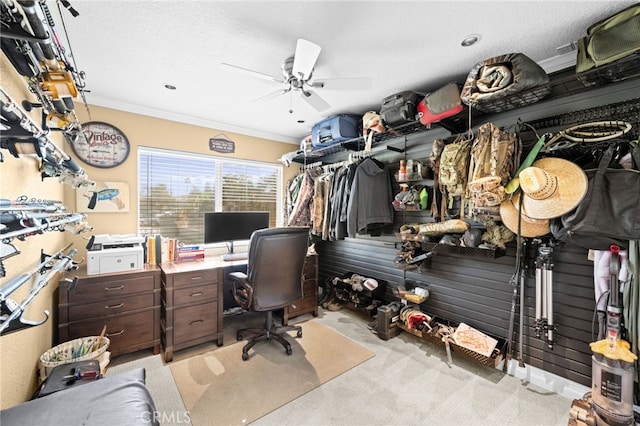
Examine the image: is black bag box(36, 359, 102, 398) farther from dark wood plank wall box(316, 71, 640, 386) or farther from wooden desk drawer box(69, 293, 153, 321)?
dark wood plank wall box(316, 71, 640, 386)

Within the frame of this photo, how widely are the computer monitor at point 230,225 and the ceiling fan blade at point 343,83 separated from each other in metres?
1.95

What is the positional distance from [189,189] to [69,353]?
202 cm

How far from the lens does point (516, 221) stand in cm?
186

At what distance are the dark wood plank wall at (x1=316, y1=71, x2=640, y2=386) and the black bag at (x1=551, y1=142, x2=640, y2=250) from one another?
1.28 feet

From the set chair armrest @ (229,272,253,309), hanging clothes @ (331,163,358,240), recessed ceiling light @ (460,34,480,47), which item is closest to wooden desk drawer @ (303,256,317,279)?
hanging clothes @ (331,163,358,240)

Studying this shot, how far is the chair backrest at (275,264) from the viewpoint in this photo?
87.2 inches

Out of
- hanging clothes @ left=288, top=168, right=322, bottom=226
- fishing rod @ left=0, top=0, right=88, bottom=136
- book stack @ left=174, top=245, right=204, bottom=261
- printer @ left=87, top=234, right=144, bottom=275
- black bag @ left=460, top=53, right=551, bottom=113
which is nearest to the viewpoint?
fishing rod @ left=0, top=0, right=88, bottom=136

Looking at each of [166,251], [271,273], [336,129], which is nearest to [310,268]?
[271,273]

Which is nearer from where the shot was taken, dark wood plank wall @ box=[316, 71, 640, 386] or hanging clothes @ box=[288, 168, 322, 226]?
dark wood plank wall @ box=[316, 71, 640, 386]

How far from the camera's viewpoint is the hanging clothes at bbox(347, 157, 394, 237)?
2.85 metres

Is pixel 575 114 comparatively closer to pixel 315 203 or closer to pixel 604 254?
pixel 604 254

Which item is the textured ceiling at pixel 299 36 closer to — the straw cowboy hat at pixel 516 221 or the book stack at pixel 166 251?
the straw cowboy hat at pixel 516 221

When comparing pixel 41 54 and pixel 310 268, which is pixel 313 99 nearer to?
pixel 41 54

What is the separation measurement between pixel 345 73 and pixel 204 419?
2.77 m
